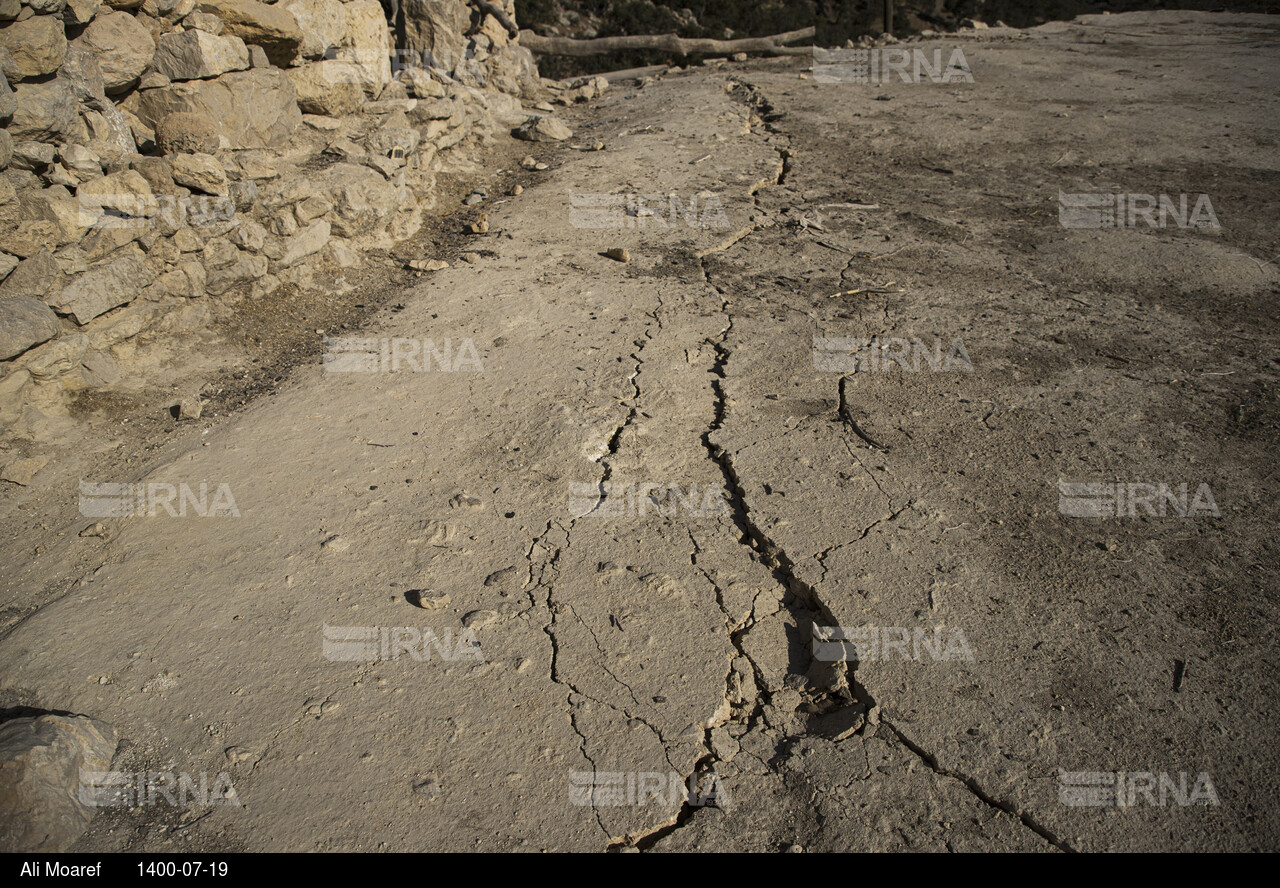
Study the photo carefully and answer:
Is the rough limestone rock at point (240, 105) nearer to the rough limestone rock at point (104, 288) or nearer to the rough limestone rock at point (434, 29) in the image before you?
the rough limestone rock at point (104, 288)

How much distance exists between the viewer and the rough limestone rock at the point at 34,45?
3354 mm

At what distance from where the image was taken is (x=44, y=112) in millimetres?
3467

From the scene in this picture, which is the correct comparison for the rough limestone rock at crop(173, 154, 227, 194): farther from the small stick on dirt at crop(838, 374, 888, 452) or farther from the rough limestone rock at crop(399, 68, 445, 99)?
the small stick on dirt at crop(838, 374, 888, 452)

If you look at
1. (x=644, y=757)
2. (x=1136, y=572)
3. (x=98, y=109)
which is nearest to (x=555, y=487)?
(x=644, y=757)

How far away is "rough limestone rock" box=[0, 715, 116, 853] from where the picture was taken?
1.83 m

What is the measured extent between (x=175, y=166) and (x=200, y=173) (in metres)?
0.12

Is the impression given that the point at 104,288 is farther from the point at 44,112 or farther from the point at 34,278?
the point at 44,112

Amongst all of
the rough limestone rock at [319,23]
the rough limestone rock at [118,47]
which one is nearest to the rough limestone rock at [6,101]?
the rough limestone rock at [118,47]

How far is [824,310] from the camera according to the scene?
13.9 ft

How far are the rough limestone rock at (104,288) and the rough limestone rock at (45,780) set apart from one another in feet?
7.21

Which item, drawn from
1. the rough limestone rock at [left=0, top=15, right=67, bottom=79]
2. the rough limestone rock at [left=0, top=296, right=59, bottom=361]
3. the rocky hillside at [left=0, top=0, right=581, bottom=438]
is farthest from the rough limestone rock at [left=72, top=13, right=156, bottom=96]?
the rough limestone rock at [left=0, top=296, right=59, bottom=361]

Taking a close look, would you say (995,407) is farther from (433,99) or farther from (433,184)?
(433,99)

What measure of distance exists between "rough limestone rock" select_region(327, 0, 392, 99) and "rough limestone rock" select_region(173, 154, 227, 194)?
1898 millimetres
